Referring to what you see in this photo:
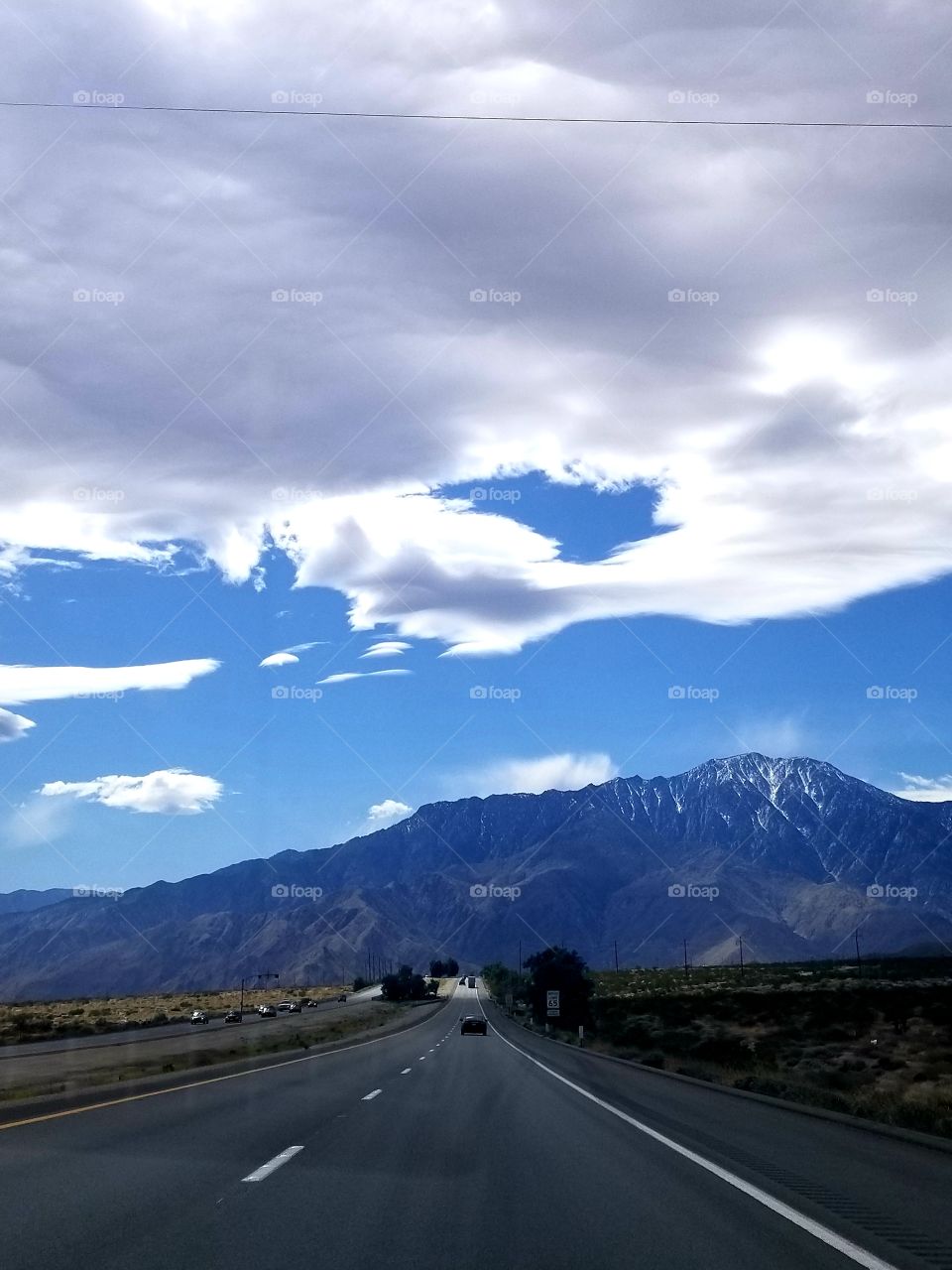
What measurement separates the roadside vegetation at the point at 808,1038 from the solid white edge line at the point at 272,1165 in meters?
8.60

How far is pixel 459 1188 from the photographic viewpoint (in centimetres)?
1097

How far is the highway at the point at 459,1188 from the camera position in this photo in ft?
27.3

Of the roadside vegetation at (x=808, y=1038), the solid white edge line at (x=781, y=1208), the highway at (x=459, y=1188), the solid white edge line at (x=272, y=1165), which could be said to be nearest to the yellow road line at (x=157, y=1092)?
the highway at (x=459, y=1188)

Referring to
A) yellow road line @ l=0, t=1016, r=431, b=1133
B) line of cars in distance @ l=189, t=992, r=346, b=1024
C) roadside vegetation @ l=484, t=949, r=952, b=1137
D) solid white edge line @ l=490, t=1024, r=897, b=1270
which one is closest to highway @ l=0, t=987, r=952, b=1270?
solid white edge line @ l=490, t=1024, r=897, b=1270

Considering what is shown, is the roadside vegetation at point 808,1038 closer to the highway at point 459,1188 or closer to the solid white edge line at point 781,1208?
the solid white edge line at point 781,1208

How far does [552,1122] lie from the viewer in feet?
56.0

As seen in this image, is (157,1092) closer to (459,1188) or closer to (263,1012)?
(459,1188)

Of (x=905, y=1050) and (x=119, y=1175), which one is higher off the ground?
(x=119, y=1175)

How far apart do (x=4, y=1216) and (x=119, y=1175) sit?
213 cm

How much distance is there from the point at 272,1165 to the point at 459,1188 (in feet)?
7.05

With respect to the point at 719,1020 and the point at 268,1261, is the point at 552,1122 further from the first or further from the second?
the point at 719,1020

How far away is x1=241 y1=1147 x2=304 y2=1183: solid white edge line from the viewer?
438 inches

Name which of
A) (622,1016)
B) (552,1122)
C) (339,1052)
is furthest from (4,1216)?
(622,1016)

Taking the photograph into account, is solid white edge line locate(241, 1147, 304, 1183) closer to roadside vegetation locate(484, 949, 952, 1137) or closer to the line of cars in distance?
roadside vegetation locate(484, 949, 952, 1137)
